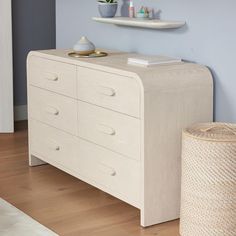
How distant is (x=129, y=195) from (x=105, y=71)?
62 cm

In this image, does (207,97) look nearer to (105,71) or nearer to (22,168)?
(105,71)

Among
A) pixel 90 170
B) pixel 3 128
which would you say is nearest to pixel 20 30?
pixel 3 128

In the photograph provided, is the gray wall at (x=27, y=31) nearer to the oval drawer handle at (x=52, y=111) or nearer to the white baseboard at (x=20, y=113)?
the white baseboard at (x=20, y=113)

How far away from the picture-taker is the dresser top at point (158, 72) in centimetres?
277

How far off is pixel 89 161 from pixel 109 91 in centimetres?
45

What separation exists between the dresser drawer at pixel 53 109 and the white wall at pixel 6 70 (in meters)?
0.96

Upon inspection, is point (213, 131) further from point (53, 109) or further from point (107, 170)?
point (53, 109)

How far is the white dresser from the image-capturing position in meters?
2.79

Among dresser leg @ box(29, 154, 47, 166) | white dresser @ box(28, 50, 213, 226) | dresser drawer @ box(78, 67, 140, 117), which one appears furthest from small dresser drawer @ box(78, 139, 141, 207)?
dresser leg @ box(29, 154, 47, 166)

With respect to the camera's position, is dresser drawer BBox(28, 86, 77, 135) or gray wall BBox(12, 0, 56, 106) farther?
gray wall BBox(12, 0, 56, 106)

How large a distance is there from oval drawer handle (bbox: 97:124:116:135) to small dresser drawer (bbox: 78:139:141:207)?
0.10m

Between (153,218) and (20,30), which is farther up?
(20,30)

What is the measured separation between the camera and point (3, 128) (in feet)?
15.4

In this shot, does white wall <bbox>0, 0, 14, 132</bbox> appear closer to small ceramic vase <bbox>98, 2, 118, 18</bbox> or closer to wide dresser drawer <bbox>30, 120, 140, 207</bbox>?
wide dresser drawer <bbox>30, 120, 140, 207</bbox>
